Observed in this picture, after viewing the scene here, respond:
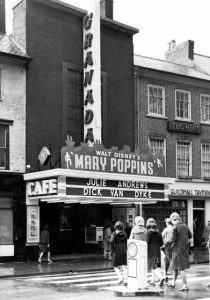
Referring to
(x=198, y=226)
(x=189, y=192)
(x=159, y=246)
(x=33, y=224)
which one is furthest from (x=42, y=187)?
(x=198, y=226)

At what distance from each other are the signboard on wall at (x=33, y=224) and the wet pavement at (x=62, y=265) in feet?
3.57

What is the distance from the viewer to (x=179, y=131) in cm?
3111

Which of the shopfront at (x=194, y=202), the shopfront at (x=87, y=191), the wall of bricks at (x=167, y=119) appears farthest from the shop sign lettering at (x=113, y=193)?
the shopfront at (x=194, y=202)

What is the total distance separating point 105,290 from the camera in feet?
45.8

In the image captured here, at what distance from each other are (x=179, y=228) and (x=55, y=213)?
1252 cm

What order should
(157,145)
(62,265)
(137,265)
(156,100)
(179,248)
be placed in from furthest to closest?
1. (156,100)
2. (157,145)
3. (62,265)
4. (179,248)
5. (137,265)

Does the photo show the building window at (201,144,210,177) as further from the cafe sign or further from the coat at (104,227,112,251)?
the coat at (104,227,112,251)

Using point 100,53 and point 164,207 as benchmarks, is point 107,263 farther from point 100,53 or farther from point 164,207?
point 100,53

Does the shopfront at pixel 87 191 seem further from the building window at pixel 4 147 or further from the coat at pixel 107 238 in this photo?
the coat at pixel 107 238

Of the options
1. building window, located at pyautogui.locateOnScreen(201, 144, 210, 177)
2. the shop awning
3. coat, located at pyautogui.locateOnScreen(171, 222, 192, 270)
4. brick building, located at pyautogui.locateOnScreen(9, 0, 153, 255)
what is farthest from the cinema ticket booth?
building window, located at pyautogui.locateOnScreen(201, 144, 210, 177)

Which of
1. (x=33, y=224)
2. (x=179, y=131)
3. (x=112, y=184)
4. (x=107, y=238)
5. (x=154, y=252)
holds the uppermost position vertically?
(x=179, y=131)

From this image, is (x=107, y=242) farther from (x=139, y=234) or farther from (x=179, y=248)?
(x=179, y=248)

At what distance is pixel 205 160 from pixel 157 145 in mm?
3592

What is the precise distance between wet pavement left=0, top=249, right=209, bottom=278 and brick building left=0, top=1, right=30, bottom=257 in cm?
180
